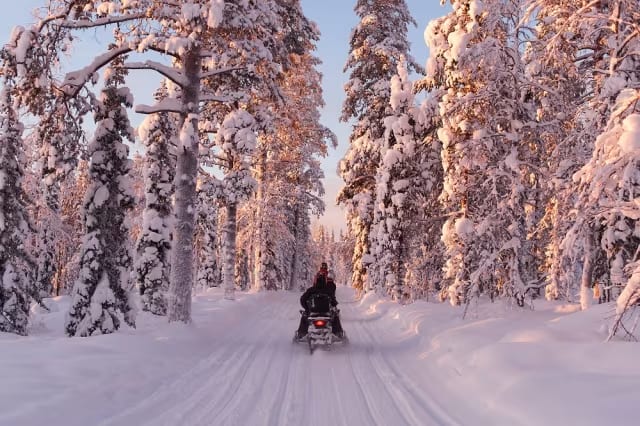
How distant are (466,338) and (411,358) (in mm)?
1254

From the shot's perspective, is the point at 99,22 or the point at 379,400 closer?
the point at 379,400

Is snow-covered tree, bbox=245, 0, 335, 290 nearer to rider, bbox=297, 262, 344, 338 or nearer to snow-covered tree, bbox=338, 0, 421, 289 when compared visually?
snow-covered tree, bbox=338, 0, 421, 289

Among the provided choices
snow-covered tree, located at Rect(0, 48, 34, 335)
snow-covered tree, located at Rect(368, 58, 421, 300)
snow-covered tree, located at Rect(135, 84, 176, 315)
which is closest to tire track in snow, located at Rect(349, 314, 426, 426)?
snow-covered tree, located at Rect(0, 48, 34, 335)

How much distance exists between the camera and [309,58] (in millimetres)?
28188

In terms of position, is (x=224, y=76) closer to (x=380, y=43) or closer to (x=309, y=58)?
(x=380, y=43)

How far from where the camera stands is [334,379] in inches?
334

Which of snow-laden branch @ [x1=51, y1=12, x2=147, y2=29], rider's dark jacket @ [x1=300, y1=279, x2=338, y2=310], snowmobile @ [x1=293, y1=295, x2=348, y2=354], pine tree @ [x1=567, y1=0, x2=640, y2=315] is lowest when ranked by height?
snowmobile @ [x1=293, y1=295, x2=348, y2=354]

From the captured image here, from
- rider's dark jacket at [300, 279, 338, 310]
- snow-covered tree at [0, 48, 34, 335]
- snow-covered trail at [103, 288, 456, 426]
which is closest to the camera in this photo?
snow-covered trail at [103, 288, 456, 426]

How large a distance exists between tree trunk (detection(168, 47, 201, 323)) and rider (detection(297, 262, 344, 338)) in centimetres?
327

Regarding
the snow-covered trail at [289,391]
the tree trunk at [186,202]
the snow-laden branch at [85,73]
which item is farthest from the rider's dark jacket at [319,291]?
the snow-laden branch at [85,73]

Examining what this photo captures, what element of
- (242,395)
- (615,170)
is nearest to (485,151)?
(615,170)

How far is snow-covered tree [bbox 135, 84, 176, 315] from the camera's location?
20.3m

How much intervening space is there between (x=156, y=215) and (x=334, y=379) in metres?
14.8

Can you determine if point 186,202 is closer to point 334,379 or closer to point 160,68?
point 160,68
